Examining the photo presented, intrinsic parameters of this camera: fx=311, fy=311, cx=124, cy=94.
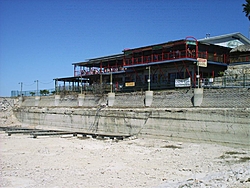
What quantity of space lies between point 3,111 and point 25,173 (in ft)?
127

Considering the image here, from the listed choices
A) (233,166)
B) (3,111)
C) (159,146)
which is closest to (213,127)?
(159,146)

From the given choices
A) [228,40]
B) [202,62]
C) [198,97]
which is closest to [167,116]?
[198,97]

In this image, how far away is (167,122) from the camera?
2684 cm

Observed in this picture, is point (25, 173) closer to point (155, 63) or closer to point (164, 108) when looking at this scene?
point (164, 108)

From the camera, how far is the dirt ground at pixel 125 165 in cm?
1413

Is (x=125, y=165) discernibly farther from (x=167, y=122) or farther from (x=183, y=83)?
(x=183, y=83)

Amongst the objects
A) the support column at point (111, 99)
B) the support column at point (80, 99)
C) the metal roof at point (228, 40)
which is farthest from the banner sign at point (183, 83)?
the support column at point (80, 99)

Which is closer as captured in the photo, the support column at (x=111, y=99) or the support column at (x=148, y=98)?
the support column at (x=148, y=98)

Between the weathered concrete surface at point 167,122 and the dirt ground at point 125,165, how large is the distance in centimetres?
97

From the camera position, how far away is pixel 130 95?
108 feet

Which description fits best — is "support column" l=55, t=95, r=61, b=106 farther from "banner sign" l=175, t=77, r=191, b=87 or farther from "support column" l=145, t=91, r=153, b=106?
"banner sign" l=175, t=77, r=191, b=87

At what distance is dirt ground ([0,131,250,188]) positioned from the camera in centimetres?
1413

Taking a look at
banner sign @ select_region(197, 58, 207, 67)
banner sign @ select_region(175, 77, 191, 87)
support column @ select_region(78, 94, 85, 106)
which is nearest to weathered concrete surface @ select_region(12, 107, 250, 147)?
support column @ select_region(78, 94, 85, 106)

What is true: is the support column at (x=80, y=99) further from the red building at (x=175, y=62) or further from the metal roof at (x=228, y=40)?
the metal roof at (x=228, y=40)
